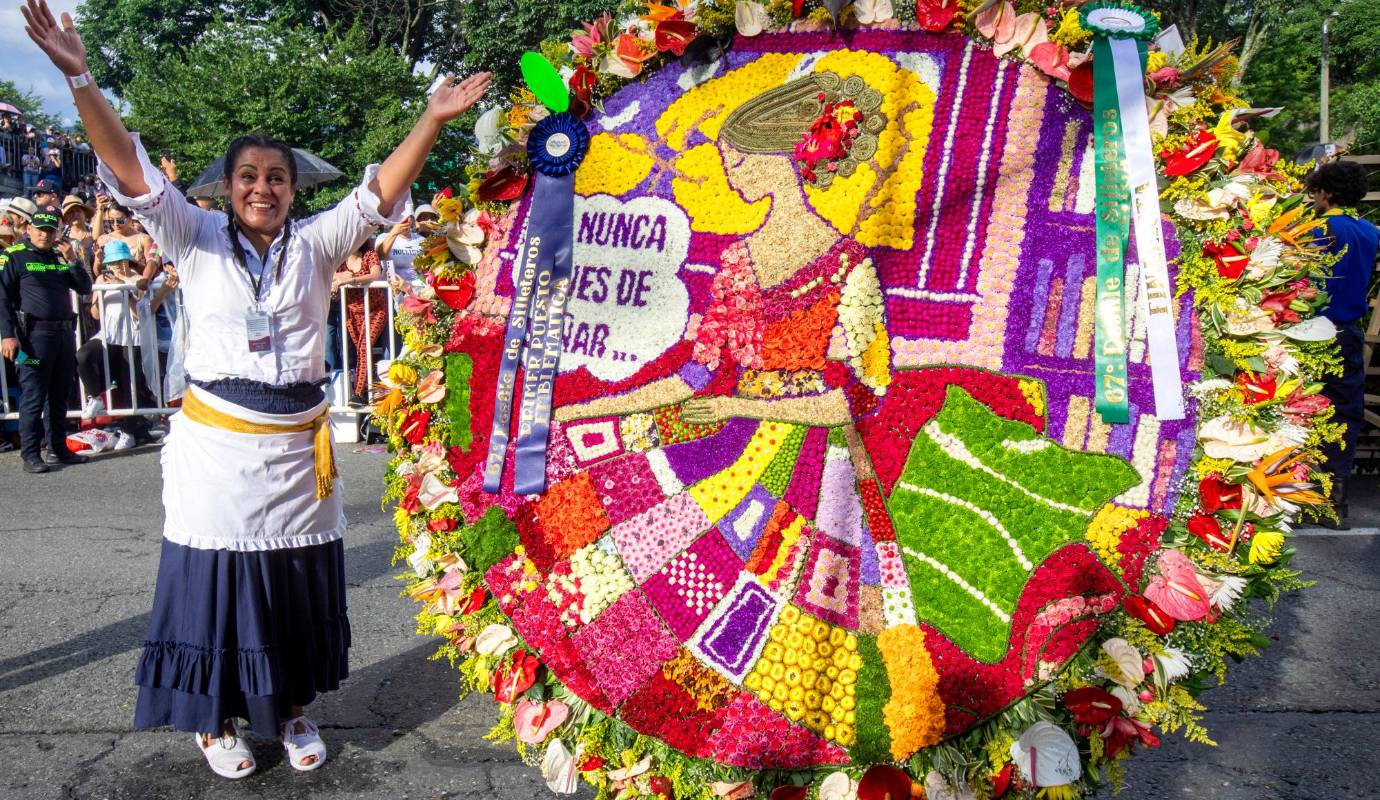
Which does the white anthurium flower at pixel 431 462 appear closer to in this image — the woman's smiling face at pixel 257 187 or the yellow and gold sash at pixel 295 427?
the yellow and gold sash at pixel 295 427

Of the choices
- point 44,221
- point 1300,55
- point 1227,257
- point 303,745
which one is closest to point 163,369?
point 44,221

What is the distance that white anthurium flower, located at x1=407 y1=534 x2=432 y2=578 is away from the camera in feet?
9.55

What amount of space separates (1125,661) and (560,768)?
1.44 m

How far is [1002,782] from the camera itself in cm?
237

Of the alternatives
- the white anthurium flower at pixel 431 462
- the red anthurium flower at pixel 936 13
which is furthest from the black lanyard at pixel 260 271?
the red anthurium flower at pixel 936 13

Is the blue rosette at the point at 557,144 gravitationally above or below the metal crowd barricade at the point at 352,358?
above

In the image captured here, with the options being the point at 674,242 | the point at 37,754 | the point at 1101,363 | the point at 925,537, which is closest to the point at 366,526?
the point at 37,754

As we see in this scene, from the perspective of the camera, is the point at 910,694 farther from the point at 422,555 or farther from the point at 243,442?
the point at 243,442

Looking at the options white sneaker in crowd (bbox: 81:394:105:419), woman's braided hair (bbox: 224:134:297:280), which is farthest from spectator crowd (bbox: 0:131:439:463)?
woman's braided hair (bbox: 224:134:297:280)

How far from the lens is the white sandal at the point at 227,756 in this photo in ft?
10.0

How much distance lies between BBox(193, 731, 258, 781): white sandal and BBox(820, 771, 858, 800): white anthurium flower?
1815 millimetres

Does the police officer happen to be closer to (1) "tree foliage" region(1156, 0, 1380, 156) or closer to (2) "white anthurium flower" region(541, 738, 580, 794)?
(2) "white anthurium flower" region(541, 738, 580, 794)

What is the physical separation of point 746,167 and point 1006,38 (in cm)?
73

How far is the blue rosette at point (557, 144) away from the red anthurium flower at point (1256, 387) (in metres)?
1.81
